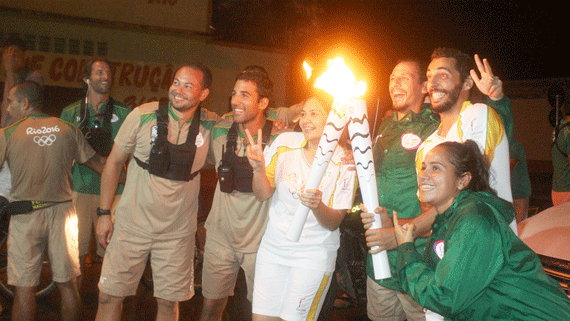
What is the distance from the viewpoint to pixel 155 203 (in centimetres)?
401

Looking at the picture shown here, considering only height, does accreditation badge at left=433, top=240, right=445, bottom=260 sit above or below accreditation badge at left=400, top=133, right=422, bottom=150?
below

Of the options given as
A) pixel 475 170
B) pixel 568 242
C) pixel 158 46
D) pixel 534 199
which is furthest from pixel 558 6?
pixel 475 170

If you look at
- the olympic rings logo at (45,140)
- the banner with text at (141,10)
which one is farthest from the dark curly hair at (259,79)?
the banner with text at (141,10)

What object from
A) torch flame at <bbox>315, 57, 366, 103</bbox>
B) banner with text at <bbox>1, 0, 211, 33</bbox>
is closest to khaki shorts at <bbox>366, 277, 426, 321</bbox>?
torch flame at <bbox>315, 57, 366, 103</bbox>

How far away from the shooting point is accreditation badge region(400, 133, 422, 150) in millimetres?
3713

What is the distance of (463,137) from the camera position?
3105mm

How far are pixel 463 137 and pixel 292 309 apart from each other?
5.20ft

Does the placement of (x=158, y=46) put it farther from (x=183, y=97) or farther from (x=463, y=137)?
(x=463, y=137)

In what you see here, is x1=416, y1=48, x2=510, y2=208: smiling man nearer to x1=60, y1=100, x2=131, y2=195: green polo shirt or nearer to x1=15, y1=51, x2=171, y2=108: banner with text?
x1=60, y1=100, x2=131, y2=195: green polo shirt

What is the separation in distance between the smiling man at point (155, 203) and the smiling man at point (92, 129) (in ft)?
4.44

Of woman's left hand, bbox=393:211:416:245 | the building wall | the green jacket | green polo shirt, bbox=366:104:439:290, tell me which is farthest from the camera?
the building wall

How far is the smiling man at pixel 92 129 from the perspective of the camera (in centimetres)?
534

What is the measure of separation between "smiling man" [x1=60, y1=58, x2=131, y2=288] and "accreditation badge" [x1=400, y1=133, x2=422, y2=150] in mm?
3175

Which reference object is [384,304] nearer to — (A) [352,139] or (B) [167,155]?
(A) [352,139]
